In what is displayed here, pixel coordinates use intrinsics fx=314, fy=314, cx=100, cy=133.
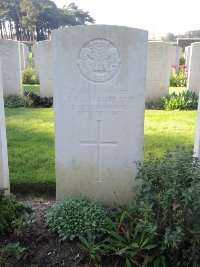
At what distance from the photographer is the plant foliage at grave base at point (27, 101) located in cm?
945

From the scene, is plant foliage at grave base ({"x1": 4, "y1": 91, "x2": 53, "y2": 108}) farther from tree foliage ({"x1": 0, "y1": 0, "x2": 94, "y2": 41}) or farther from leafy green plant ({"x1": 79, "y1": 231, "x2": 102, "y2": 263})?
tree foliage ({"x1": 0, "y1": 0, "x2": 94, "y2": 41})

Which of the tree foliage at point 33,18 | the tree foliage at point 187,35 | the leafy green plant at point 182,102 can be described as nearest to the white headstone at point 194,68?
the leafy green plant at point 182,102

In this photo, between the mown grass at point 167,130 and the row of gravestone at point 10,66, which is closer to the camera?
the mown grass at point 167,130

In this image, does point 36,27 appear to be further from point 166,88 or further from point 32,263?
point 32,263

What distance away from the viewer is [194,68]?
10.4 metres

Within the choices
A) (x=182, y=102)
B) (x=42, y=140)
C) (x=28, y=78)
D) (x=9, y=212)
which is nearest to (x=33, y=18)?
(x=28, y=78)

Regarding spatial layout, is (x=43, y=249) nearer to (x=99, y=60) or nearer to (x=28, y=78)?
(x=99, y=60)

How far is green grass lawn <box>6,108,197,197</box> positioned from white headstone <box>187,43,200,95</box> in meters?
2.43

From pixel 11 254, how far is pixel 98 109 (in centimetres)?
168

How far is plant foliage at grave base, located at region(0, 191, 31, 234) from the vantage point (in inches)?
124

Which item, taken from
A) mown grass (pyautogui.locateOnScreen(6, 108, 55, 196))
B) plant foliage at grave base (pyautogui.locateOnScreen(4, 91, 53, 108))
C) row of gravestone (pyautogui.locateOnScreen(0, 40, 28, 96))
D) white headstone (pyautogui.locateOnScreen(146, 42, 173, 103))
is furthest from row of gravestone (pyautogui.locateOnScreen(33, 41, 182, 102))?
mown grass (pyautogui.locateOnScreen(6, 108, 55, 196))

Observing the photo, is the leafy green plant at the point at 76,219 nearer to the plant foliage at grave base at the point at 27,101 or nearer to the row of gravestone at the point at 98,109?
the row of gravestone at the point at 98,109

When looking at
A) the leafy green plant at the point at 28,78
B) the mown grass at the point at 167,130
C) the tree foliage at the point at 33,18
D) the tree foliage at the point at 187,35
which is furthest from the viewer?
the tree foliage at the point at 187,35

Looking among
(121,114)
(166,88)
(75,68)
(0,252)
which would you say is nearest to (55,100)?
(75,68)
